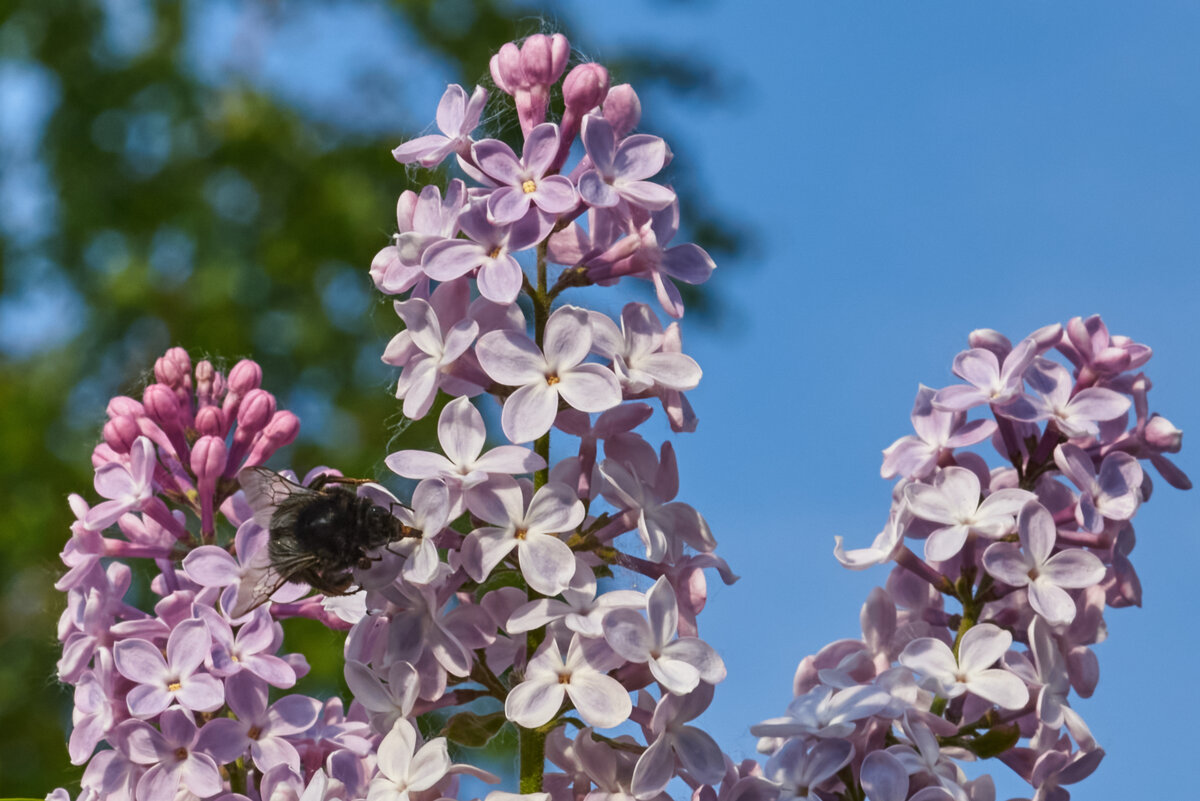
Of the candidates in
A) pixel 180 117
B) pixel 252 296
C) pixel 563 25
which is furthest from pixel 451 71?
pixel 563 25

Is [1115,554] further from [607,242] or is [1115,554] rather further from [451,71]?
[451,71]

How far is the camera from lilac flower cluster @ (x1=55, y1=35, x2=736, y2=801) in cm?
102

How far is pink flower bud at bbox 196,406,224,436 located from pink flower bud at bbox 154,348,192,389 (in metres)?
0.07

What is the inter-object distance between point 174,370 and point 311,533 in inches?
20.5

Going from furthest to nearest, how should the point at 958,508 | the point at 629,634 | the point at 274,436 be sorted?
the point at 274,436 < the point at 958,508 < the point at 629,634

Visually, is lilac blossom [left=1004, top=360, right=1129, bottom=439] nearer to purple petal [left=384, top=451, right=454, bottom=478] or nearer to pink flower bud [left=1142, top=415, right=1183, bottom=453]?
pink flower bud [left=1142, top=415, right=1183, bottom=453]

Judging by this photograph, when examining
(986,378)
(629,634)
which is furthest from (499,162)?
(986,378)

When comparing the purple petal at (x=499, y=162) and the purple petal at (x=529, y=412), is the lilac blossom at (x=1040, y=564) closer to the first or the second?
the purple petal at (x=529, y=412)

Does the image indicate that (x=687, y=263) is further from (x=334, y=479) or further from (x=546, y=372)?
(x=334, y=479)

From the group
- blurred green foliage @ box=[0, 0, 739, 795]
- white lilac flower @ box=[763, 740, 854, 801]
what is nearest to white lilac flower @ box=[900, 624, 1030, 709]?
white lilac flower @ box=[763, 740, 854, 801]

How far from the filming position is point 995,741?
117cm

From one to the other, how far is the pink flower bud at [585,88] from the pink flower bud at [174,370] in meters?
0.69

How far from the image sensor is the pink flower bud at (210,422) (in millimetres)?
1529

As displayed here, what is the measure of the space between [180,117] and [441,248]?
603 cm
